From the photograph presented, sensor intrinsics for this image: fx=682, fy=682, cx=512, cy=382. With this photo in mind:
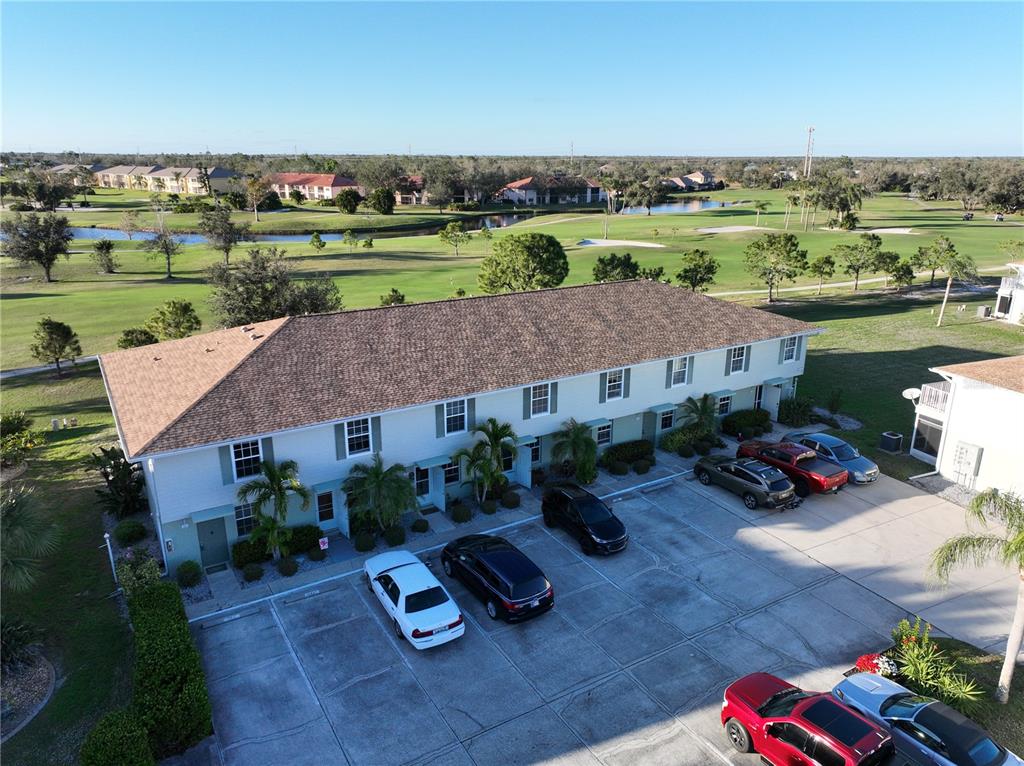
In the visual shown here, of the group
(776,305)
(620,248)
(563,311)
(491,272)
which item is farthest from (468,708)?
(620,248)

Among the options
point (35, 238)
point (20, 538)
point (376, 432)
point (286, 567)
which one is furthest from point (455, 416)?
point (35, 238)

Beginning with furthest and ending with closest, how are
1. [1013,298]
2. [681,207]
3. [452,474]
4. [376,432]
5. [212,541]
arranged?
[681,207], [1013,298], [452,474], [376,432], [212,541]

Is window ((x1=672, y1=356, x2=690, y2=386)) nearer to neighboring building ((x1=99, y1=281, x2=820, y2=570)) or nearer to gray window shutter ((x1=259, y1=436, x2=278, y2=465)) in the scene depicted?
neighboring building ((x1=99, y1=281, x2=820, y2=570))

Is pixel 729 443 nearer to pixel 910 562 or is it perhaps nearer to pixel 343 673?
pixel 910 562

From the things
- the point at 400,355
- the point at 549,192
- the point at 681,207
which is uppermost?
the point at 549,192

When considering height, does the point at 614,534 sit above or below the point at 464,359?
below

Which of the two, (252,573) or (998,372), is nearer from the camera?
(252,573)

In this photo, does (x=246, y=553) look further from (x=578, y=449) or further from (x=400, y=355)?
(x=578, y=449)
